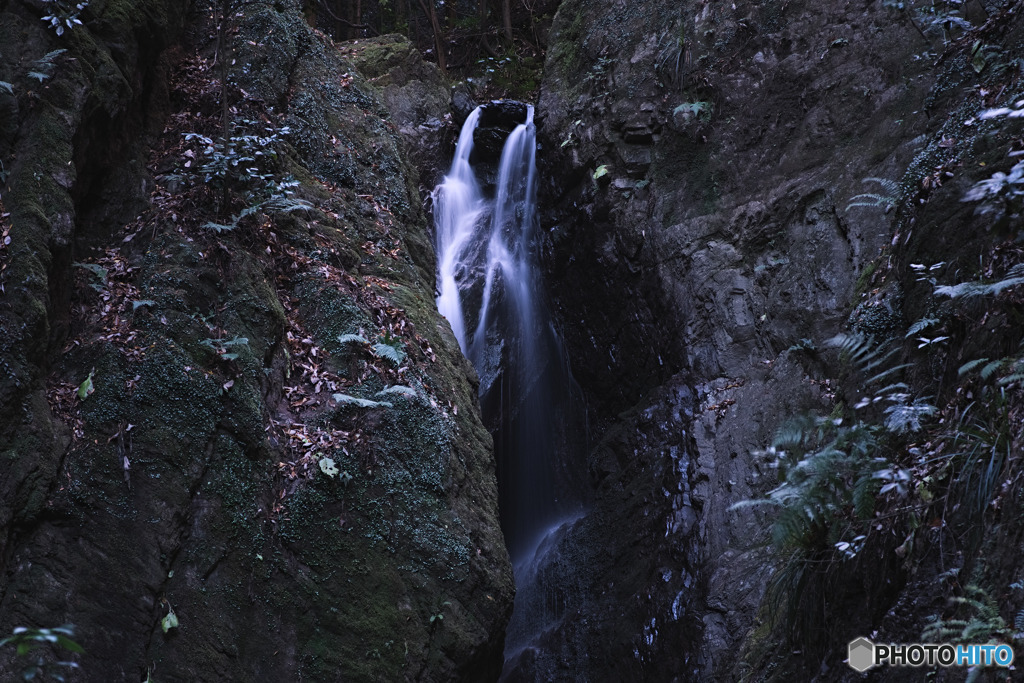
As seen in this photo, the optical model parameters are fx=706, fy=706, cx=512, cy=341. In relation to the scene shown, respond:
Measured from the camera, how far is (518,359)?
12141mm

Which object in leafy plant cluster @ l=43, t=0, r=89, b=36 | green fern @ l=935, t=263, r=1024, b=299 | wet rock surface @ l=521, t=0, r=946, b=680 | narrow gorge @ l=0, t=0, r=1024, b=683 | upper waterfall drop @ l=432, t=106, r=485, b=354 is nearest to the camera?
green fern @ l=935, t=263, r=1024, b=299

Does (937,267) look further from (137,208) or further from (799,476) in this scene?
(137,208)

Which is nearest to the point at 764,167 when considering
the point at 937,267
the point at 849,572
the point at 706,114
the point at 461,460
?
the point at 706,114

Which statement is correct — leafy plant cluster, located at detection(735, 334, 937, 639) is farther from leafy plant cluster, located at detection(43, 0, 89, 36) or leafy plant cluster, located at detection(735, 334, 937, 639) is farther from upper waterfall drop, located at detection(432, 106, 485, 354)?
upper waterfall drop, located at detection(432, 106, 485, 354)

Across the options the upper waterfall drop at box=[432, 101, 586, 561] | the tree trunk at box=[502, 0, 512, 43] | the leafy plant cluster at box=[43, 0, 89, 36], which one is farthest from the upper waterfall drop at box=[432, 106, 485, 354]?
the leafy plant cluster at box=[43, 0, 89, 36]

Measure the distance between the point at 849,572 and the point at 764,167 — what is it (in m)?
6.96

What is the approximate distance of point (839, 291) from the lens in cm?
834

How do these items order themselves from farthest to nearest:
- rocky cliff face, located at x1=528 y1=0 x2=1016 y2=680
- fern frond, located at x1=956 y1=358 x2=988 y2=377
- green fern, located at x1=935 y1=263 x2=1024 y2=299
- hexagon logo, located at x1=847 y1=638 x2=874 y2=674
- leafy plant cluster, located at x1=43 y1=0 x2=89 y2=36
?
1. rocky cliff face, located at x1=528 y1=0 x2=1016 y2=680
2. leafy plant cluster, located at x1=43 y1=0 x2=89 y2=36
3. fern frond, located at x1=956 y1=358 x2=988 y2=377
4. green fern, located at x1=935 y1=263 x2=1024 y2=299
5. hexagon logo, located at x1=847 y1=638 x2=874 y2=674

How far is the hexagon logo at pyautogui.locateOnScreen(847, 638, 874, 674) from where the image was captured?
12.5 feet
